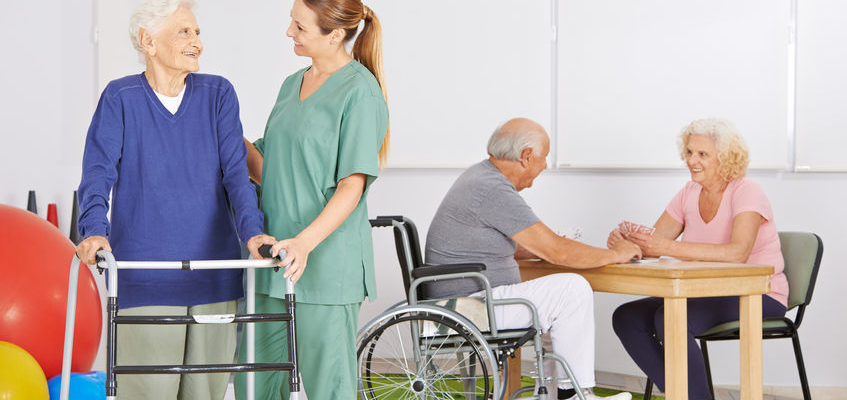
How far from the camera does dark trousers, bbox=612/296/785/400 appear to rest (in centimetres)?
338

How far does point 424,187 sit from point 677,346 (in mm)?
2066

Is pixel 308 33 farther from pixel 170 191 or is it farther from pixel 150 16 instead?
pixel 170 191

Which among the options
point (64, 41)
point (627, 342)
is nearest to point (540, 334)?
point (627, 342)

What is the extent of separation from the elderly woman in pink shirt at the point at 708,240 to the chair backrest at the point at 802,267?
68mm

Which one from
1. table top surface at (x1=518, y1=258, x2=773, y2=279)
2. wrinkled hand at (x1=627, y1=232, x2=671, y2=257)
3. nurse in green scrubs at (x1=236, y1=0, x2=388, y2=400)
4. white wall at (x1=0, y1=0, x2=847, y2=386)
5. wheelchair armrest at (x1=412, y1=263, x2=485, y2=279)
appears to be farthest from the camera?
white wall at (x1=0, y1=0, x2=847, y2=386)

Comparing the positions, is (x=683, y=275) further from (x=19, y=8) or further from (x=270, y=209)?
(x=19, y=8)

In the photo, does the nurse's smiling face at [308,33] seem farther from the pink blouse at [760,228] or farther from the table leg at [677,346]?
the pink blouse at [760,228]

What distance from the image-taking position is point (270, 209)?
207 centimetres

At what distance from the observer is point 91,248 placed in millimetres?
1705

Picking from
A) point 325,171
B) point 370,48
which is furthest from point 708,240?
point 325,171

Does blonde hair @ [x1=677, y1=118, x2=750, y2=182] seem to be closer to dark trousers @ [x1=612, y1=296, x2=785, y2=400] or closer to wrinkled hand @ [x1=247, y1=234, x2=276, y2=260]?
dark trousers @ [x1=612, y1=296, x2=785, y2=400]

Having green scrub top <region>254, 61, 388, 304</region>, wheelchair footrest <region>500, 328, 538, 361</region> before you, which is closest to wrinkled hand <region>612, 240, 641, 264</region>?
wheelchair footrest <region>500, 328, 538, 361</region>

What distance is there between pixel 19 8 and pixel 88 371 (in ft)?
6.06

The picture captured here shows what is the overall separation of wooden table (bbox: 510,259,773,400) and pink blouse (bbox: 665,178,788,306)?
0.44m
